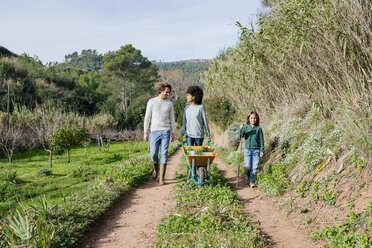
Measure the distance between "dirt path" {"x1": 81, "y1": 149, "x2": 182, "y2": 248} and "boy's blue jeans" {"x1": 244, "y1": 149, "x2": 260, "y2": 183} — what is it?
1777mm

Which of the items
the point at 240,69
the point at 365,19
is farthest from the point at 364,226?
the point at 240,69

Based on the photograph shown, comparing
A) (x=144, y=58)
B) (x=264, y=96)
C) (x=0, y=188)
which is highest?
(x=144, y=58)

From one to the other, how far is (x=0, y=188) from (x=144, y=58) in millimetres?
41065

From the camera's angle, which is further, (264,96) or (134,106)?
(134,106)

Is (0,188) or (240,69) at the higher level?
(240,69)

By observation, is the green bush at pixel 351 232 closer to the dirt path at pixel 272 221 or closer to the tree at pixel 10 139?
the dirt path at pixel 272 221

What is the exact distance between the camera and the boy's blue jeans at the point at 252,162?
18.2ft

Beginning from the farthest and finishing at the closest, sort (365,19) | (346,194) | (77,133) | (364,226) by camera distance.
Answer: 1. (77,133)
2. (365,19)
3. (346,194)
4. (364,226)

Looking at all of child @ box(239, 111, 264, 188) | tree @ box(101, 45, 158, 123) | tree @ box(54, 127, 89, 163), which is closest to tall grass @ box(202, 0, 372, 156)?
child @ box(239, 111, 264, 188)

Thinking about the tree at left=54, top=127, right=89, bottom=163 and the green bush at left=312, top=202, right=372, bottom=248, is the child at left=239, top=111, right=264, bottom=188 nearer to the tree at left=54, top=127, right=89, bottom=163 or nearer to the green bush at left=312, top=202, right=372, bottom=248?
the green bush at left=312, top=202, right=372, bottom=248

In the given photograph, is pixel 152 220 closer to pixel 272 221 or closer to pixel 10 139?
pixel 272 221

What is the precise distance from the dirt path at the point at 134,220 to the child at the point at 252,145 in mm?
1807

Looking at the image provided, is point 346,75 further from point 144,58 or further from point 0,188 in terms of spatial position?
point 144,58

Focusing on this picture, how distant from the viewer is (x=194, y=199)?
173 inches
